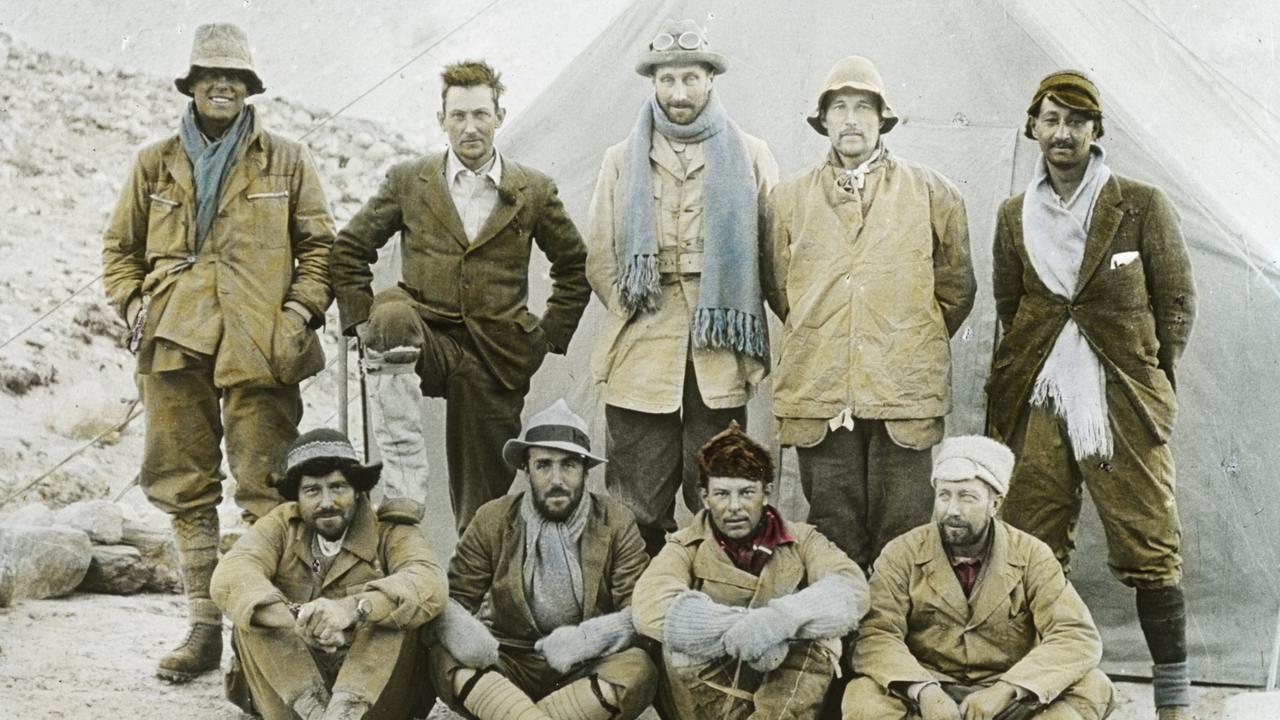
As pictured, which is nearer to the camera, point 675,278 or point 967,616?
point 967,616

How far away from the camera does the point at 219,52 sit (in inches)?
164

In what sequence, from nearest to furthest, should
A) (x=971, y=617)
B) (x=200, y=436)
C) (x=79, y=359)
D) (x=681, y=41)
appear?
1. (x=971, y=617)
2. (x=681, y=41)
3. (x=200, y=436)
4. (x=79, y=359)

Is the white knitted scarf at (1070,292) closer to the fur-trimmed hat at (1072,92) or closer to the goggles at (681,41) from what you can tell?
the fur-trimmed hat at (1072,92)

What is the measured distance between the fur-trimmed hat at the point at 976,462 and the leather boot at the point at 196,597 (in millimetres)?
2131

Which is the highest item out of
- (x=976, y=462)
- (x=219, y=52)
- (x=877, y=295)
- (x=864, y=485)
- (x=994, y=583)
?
(x=219, y=52)

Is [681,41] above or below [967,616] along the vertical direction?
above

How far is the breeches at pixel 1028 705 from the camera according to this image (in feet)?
11.2

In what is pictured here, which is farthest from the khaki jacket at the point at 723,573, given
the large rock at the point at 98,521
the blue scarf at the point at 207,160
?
the large rock at the point at 98,521

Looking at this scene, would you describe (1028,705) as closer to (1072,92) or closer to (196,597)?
(1072,92)

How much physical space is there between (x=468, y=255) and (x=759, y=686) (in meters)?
1.48

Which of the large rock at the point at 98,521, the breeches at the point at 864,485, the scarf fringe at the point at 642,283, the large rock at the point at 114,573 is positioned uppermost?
the scarf fringe at the point at 642,283

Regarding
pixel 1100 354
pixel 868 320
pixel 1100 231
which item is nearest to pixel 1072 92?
pixel 1100 231

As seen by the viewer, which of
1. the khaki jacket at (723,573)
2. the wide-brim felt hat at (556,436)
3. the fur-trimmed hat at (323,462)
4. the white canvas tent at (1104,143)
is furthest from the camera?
the white canvas tent at (1104,143)

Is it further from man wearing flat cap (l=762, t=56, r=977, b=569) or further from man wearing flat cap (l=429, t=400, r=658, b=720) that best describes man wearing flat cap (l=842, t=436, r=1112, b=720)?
man wearing flat cap (l=429, t=400, r=658, b=720)
